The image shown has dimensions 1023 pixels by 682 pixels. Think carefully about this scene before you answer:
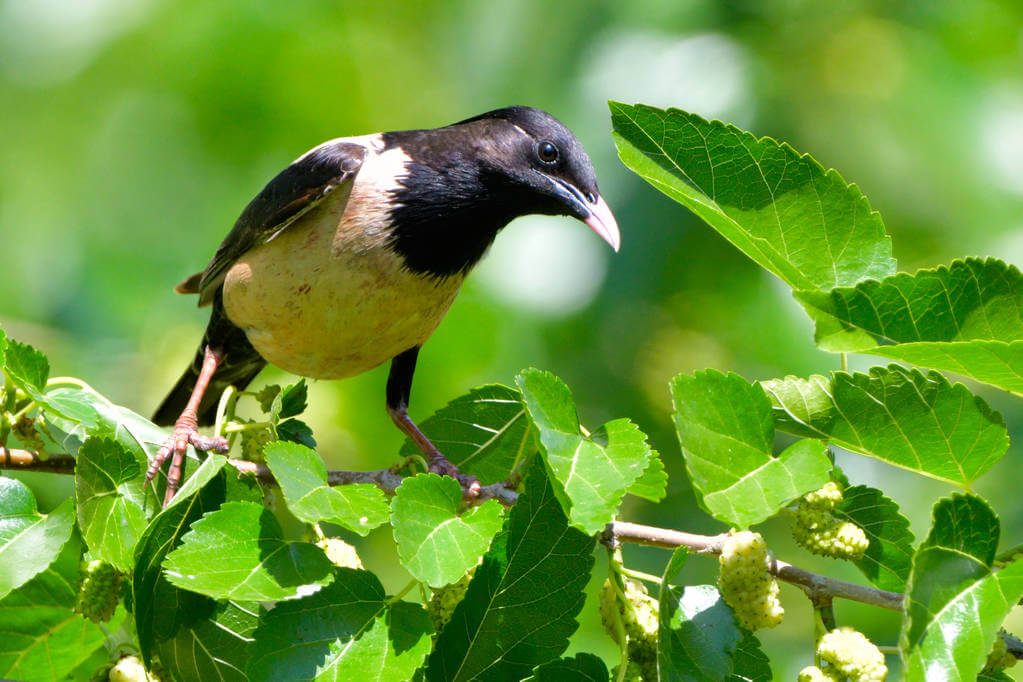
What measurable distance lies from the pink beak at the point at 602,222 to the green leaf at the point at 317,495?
5.56 feet

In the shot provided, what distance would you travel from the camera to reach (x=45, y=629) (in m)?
2.57

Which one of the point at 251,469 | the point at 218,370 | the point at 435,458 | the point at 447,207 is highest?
the point at 447,207

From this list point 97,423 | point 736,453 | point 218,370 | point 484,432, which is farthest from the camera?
point 218,370

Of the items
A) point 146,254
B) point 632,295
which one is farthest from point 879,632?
→ point 146,254

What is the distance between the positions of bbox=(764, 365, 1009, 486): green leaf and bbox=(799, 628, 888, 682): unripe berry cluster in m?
0.32

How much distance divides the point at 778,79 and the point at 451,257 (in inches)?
98.1

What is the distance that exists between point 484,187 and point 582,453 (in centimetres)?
216

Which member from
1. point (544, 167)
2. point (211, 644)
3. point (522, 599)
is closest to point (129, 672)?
point (211, 644)

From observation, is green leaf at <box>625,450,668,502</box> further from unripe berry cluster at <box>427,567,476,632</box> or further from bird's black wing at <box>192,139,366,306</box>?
bird's black wing at <box>192,139,366,306</box>

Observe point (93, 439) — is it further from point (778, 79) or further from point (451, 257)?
point (778, 79)

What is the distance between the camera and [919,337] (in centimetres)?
186

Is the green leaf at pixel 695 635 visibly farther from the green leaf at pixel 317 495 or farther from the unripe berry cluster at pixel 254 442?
the unripe berry cluster at pixel 254 442

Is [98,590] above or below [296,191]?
below

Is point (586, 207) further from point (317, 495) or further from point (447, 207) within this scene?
point (317, 495)
